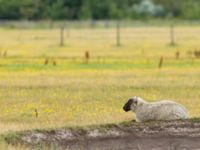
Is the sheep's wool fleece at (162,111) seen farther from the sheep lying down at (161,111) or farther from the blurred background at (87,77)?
the blurred background at (87,77)

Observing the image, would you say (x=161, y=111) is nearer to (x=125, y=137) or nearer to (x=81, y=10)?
(x=125, y=137)

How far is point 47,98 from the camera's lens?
3066 cm

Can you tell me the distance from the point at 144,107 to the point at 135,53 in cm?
3581

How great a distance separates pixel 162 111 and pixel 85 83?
13.3 m

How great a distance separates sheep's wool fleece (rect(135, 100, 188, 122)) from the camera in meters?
23.2

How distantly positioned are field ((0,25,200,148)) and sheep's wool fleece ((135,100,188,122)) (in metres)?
0.76

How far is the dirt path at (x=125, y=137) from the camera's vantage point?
69.5 feet

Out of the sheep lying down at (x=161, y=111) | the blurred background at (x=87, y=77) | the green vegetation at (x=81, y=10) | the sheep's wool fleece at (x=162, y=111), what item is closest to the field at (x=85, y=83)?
the blurred background at (x=87, y=77)

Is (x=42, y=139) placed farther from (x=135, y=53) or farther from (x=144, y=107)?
(x=135, y=53)

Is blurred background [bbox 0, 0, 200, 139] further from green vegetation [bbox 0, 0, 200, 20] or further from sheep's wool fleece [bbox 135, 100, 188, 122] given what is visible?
green vegetation [bbox 0, 0, 200, 20]

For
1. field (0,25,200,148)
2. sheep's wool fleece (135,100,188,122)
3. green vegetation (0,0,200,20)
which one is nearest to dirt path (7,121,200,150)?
sheep's wool fleece (135,100,188,122)

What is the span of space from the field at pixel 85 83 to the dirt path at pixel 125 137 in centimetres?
74

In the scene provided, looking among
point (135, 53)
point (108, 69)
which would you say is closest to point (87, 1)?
point (135, 53)

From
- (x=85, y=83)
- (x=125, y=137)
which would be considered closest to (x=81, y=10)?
(x=85, y=83)
